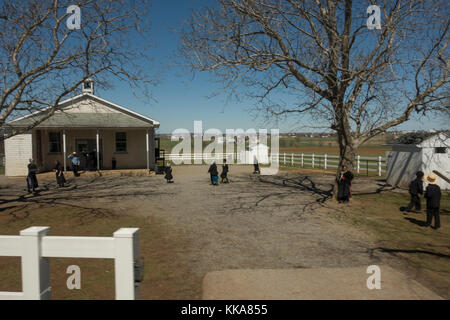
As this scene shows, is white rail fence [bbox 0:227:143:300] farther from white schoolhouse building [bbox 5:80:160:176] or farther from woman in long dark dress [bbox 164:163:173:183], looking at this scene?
white schoolhouse building [bbox 5:80:160:176]

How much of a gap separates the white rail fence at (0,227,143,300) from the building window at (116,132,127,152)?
69.4 feet

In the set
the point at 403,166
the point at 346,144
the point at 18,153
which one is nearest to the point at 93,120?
the point at 18,153

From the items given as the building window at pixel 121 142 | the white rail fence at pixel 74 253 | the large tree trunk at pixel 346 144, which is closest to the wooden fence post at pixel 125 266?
the white rail fence at pixel 74 253

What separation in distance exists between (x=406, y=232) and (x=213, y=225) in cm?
529

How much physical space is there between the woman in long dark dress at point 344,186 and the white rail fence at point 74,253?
1009cm

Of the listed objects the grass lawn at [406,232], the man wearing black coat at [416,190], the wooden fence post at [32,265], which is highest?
the wooden fence post at [32,265]

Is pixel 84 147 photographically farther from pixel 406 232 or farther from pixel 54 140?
pixel 406 232

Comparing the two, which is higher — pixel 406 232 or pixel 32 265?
pixel 32 265

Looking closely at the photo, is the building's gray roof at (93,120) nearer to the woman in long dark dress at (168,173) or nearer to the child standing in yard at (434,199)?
the woman in long dark dress at (168,173)

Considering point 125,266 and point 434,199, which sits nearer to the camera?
point 125,266

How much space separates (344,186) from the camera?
11297 millimetres

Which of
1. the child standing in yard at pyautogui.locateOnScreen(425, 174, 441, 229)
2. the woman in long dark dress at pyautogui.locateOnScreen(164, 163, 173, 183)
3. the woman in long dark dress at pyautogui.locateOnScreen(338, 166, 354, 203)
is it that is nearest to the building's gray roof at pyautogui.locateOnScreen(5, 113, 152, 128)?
the woman in long dark dress at pyautogui.locateOnScreen(164, 163, 173, 183)

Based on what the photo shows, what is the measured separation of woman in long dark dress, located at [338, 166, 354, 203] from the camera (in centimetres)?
1107

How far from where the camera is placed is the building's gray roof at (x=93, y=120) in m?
19.6
